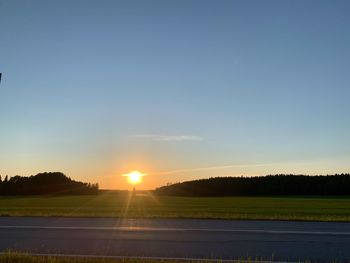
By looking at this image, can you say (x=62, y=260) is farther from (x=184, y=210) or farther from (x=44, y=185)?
(x=44, y=185)

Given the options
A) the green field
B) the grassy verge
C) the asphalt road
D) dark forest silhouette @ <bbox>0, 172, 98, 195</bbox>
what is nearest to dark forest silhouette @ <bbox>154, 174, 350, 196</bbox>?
dark forest silhouette @ <bbox>0, 172, 98, 195</bbox>

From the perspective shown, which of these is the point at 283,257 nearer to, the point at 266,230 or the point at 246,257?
the point at 246,257

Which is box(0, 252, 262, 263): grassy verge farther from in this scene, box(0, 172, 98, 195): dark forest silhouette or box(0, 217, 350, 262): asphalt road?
box(0, 172, 98, 195): dark forest silhouette

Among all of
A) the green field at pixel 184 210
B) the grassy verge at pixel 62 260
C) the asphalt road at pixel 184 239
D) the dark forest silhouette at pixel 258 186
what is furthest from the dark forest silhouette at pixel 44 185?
the grassy verge at pixel 62 260

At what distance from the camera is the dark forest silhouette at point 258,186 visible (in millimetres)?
94125


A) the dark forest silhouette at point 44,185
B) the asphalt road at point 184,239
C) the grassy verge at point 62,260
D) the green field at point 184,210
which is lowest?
the grassy verge at point 62,260

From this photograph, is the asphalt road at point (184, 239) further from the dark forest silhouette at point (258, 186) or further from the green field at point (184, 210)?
the dark forest silhouette at point (258, 186)

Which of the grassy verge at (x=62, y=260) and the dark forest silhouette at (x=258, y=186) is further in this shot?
the dark forest silhouette at (x=258, y=186)

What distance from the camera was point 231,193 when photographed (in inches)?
3780

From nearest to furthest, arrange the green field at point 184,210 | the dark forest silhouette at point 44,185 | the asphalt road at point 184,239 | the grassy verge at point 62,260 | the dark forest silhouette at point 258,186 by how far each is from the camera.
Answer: the grassy verge at point 62,260 → the asphalt road at point 184,239 → the green field at point 184,210 → the dark forest silhouette at point 44,185 → the dark forest silhouette at point 258,186

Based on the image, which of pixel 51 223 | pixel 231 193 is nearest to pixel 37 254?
pixel 51 223

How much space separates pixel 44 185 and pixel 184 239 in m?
81.2

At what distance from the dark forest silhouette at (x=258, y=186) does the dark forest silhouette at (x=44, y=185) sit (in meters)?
14.7

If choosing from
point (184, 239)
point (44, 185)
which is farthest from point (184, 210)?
point (44, 185)
